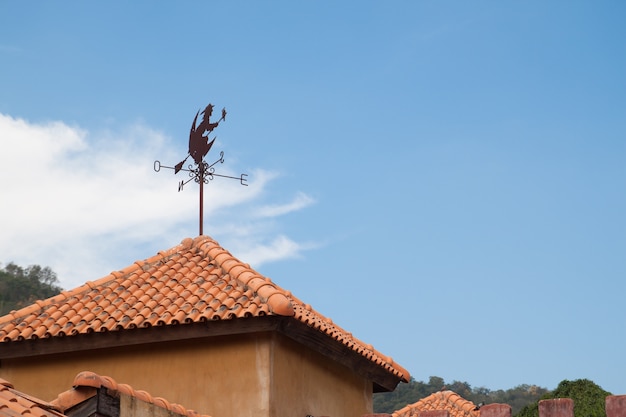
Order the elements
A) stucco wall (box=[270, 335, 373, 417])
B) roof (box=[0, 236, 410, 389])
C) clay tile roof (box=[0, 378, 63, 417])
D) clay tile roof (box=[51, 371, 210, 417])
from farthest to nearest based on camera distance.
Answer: stucco wall (box=[270, 335, 373, 417]), roof (box=[0, 236, 410, 389]), clay tile roof (box=[51, 371, 210, 417]), clay tile roof (box=[0, 378, 63, 417])

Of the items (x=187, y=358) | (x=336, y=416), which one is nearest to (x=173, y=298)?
(x=187, y=358)

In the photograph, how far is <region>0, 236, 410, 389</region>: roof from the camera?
412 inches

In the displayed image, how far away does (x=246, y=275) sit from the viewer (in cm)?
1106

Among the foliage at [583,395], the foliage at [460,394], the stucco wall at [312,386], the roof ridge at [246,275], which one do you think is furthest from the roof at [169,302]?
the foliage at [460,394]

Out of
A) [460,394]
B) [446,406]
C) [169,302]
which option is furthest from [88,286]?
[460,394]

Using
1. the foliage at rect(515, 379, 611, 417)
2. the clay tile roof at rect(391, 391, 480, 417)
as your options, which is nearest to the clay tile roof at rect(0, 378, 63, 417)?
the clay tile roof at rect(391, 391, 480, 417)

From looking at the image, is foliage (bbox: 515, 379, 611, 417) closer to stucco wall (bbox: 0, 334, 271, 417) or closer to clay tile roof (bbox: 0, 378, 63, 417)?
stucco wall (bbox: 0, 334, 271, 417)

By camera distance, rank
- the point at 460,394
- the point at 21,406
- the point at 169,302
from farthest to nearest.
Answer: the point at 460,394
the point at 169,302
the point at 21,406

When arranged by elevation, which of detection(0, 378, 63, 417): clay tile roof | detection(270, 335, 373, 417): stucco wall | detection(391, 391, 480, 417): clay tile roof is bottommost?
detection(0, 378, 63, 417): clay tile roof

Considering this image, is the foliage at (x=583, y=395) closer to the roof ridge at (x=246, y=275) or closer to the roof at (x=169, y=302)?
the roof at (x=169, y=302)

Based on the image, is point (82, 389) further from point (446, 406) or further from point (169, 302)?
point (446, 406)

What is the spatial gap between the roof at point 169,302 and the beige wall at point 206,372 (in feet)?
0.94

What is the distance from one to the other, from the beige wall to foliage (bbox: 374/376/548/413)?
98.1 feet

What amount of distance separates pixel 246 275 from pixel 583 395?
12406 millimetres
